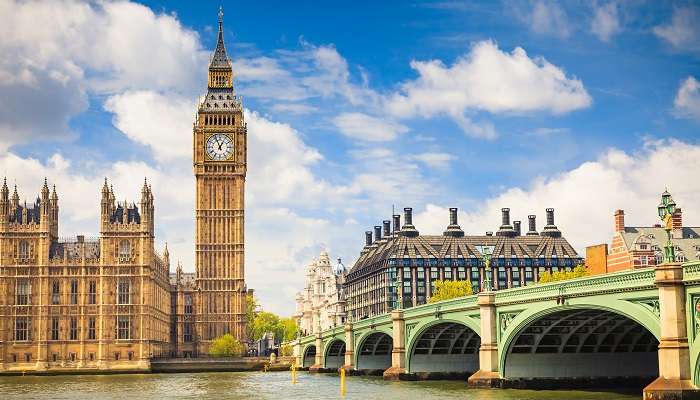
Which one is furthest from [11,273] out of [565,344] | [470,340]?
[565,344]

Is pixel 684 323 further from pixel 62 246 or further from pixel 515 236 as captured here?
pixel 515 236

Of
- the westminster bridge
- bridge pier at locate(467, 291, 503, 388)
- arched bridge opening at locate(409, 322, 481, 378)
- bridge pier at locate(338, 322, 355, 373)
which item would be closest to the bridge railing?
the westminster bridge

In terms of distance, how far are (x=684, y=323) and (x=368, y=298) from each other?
13645 centimetres

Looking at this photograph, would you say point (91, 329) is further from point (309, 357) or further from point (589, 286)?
point (589, 286)

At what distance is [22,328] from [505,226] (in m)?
80.8

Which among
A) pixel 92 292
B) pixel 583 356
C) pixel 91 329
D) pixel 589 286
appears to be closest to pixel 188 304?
pixel 92 292

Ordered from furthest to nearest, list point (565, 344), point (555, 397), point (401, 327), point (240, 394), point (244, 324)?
point (244, 324) < point (401, 327) < point (240, 394) < point (565, 344) < point (555, 397)

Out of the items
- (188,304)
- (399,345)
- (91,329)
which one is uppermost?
(188,304)

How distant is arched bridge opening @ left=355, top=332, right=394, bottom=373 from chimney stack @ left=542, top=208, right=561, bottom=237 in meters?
74.7

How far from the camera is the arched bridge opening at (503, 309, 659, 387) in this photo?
65562 millimetres

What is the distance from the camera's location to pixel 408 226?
175 m

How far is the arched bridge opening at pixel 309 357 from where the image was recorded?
142 m

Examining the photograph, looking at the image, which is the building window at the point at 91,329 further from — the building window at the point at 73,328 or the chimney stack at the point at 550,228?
the chimney stack at the point at 550,228

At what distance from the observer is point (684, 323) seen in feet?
145
